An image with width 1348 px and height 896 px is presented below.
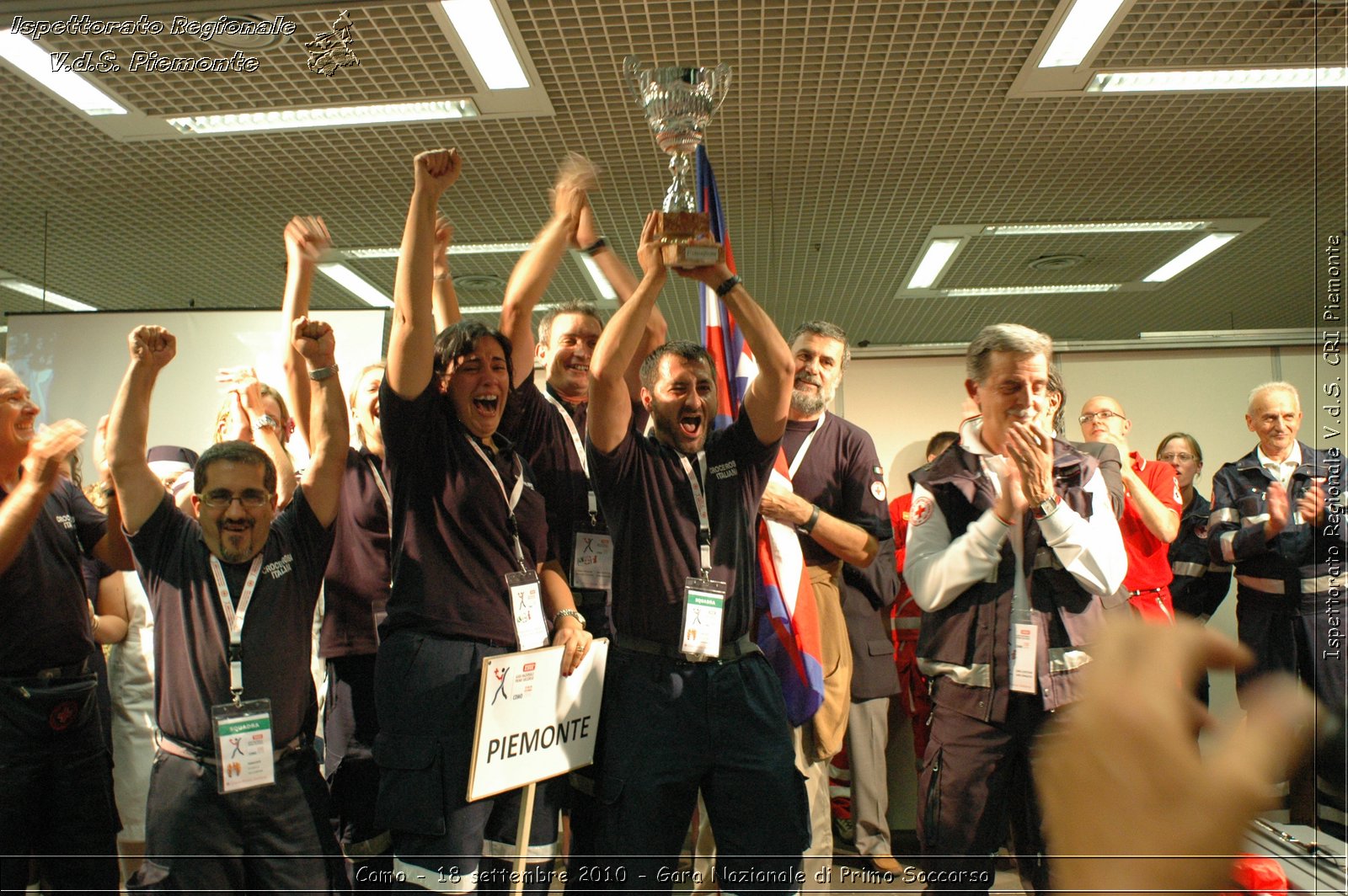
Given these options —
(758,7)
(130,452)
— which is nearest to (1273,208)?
(758,7)

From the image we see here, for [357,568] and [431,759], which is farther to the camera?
[357,568]

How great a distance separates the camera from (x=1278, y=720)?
1.85 ft

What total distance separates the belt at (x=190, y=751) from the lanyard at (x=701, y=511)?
1041mm

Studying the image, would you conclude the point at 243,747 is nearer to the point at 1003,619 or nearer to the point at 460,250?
the point at 1003,619

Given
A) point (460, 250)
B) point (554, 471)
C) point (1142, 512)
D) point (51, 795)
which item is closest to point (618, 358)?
point (554, 471)

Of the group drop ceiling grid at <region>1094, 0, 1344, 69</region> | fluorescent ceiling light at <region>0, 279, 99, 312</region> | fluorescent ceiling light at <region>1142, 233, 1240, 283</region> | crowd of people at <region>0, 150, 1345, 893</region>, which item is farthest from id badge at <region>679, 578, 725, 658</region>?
fluorescent ceiling light at <region>0, 279, 99, 312</region>

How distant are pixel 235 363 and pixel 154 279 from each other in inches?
97.1

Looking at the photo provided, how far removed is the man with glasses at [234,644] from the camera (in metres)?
2.05

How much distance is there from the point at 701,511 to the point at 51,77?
3680mm

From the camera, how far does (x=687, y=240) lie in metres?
2.21

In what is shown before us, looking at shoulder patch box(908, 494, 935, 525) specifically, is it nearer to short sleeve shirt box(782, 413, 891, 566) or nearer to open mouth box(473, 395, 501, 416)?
short sleeve shirt box(782, 413, 891, 566)

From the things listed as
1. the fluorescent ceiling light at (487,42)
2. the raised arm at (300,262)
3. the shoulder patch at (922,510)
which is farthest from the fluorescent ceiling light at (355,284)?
the shoulder patch at (922,510)

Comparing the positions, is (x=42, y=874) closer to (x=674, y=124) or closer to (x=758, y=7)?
(x=674, y=124)

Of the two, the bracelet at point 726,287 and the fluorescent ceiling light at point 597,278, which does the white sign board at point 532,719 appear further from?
the fluorescent ceiling light at point 597,278
